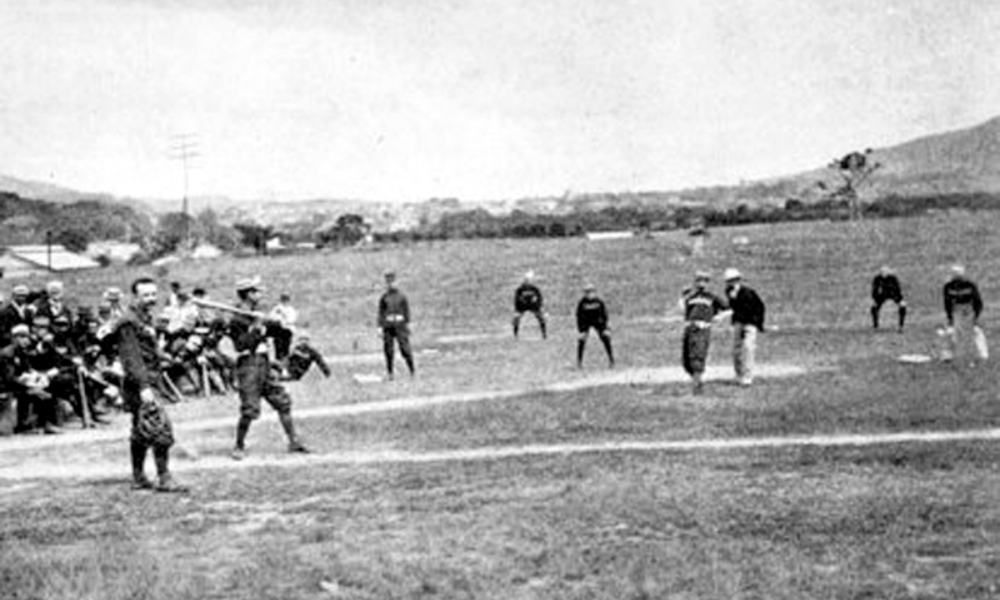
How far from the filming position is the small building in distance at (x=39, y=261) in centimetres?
8210

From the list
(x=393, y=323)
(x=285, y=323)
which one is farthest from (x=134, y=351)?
(x=393, y=323)

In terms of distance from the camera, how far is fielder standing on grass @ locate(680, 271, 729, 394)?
19.8 m

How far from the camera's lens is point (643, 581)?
848 centimetres

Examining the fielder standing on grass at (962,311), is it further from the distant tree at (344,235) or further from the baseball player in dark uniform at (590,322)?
the distant tree at (344,235)

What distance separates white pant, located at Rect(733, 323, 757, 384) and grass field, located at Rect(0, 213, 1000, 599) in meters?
0.71

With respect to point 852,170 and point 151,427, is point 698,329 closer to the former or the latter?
point 151,427

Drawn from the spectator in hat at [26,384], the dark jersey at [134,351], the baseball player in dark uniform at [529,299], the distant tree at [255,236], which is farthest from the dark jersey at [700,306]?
the distant tree at [255,236]

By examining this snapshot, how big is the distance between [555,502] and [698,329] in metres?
9.08

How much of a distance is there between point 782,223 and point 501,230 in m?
22.9

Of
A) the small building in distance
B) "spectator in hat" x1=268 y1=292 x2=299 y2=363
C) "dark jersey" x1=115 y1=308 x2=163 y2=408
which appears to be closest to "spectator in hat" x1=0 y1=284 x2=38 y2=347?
"spectator in hat" x1=268 y1=292 x2=299 y2=363

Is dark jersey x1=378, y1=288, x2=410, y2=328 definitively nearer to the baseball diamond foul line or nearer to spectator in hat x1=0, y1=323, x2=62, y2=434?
spectator in hat x1=0, y1=323, x2=62, y2=434

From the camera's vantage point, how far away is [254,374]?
590 inches

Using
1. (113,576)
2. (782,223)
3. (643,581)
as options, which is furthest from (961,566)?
(782,223)

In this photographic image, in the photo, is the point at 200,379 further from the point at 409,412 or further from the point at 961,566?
the point at 961,566
